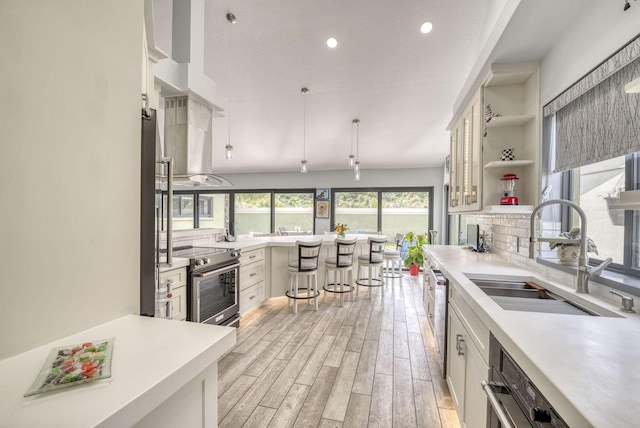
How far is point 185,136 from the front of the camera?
8.55 feet

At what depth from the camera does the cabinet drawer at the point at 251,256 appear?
3.52 meters

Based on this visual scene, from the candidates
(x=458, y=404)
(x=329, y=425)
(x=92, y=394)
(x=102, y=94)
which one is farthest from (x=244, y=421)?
(x=102, y=94)

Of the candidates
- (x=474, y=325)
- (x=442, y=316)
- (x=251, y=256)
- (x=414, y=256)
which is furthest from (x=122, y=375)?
(x=414, y=256)

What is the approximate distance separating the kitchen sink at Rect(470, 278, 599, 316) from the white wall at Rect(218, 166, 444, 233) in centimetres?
474

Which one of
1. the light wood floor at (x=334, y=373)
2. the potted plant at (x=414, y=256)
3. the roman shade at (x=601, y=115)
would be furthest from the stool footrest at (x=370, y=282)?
the roman shade at (x=601, y=115)

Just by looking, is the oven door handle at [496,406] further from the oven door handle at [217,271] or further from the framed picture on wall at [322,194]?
the framed picture on wall at [322,194]

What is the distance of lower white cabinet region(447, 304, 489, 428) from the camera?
1287 mm

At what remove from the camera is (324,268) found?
447 centimetres

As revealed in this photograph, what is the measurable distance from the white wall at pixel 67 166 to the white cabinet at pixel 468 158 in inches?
97.6

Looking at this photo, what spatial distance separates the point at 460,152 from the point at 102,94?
10.4ft

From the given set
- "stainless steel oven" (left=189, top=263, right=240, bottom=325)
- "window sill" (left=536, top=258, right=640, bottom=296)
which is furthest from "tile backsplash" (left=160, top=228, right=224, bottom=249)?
"window sill" (left=536, top=258, right=640, bottom=296)

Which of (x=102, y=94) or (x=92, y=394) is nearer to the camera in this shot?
(x=92, y=394)

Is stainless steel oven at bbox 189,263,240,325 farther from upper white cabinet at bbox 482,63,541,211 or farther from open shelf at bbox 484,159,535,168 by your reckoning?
open shelf at bbox 484,159,535,168

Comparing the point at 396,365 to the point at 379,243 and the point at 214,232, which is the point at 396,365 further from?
the point at 214,232
